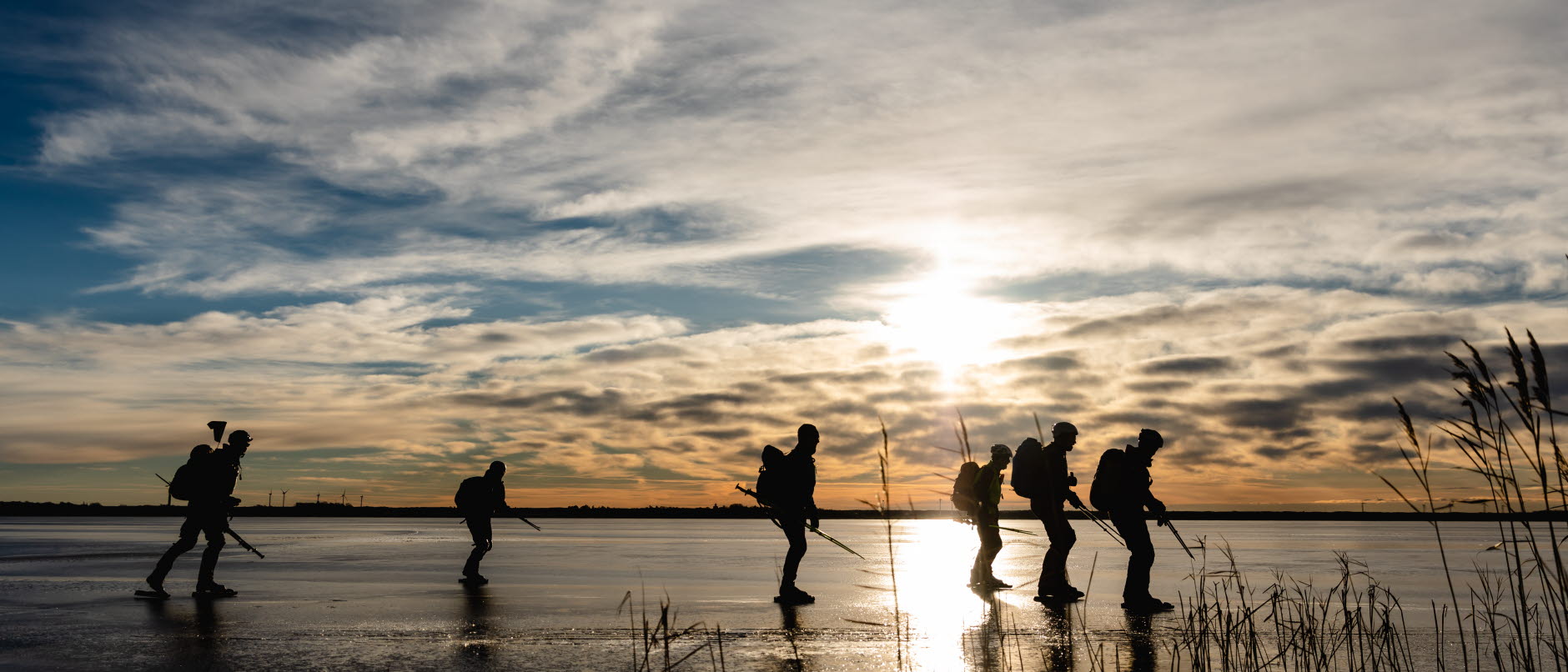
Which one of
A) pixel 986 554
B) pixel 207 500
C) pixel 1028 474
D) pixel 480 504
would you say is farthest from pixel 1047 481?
pixel 207 500

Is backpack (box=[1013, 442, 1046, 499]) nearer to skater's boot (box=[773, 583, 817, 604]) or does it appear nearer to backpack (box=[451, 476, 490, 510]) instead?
skater's boot (box=[773, 583, 817, 604])

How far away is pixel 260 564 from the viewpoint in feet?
66.2

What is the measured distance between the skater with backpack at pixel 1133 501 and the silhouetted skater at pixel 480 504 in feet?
26.3

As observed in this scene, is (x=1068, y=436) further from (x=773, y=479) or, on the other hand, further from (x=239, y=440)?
(x=239, y=440)

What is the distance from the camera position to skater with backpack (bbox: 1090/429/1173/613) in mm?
10961

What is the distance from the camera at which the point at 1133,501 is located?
1104cm

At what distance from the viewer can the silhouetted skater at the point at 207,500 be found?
489 inches

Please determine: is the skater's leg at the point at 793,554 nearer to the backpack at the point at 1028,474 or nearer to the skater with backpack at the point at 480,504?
the backpack at the point at 1028,474

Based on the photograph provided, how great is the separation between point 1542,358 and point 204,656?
8.12m

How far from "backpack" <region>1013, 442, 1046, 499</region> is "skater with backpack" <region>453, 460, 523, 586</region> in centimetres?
702

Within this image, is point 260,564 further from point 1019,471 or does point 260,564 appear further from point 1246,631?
point 1246,631

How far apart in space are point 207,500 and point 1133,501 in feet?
33.2

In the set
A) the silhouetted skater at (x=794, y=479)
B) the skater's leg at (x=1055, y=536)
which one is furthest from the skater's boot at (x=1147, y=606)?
the silhouetted skater at (x=794, y=479)

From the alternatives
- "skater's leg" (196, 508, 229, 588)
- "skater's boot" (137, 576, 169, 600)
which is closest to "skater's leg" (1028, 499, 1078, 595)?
"skater's leg" (196, 508, 229, 588)
